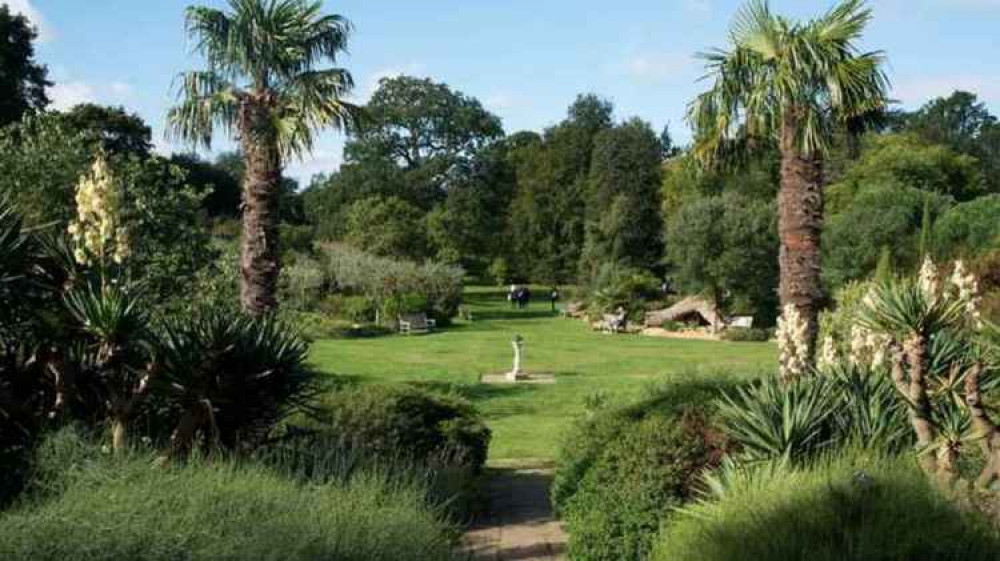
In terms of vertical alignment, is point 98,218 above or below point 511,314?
above

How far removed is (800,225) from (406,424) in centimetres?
651

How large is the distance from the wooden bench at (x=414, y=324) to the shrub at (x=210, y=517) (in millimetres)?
35380

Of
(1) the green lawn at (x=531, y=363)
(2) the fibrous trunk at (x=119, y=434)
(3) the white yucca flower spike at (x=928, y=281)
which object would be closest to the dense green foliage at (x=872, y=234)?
(1) the green lawn at (x=531, y=363)

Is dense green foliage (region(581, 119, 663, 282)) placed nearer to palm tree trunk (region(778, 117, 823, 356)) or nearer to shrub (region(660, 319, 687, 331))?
shrub (region(660, 319, 687, 331))

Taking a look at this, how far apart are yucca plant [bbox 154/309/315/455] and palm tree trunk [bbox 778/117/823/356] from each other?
7535 mm

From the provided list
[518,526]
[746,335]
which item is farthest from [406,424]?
[746,335]

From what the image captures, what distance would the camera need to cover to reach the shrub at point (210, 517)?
5.00 m

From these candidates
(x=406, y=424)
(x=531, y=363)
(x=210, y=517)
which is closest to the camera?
(x=210, y=517)

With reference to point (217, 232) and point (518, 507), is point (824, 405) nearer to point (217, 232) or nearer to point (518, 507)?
point (518, 507)

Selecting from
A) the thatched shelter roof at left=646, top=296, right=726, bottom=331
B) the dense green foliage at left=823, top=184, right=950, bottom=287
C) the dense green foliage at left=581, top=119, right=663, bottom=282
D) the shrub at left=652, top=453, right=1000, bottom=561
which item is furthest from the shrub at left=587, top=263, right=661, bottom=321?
the shrub at left=652, top=453, right=1000, bottom=561

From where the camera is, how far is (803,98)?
1425cm

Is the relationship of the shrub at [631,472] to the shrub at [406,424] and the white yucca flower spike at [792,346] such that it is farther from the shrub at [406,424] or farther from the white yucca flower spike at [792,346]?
the shrub at [406,424]

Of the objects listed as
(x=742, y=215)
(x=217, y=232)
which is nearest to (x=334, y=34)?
(x=217, y=232)

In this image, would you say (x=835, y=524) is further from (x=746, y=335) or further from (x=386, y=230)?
(x=386, y=230)
